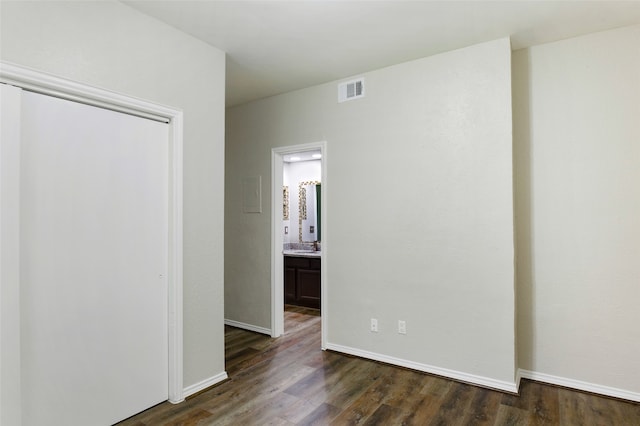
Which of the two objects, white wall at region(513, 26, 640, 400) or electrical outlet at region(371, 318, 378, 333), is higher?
white wall at region(513, 26, 640, 400)

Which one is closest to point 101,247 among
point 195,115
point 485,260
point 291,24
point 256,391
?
point 195,115

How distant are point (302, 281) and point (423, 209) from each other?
2.75 meters

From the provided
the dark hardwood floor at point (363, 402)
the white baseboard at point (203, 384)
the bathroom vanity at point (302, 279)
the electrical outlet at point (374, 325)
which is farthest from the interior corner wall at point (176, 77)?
the bathroom vanity at point (302, 279)

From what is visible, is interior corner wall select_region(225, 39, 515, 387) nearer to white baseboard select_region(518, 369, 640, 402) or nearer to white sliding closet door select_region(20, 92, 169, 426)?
white baseboard select_region(518, 369, 640, 402)

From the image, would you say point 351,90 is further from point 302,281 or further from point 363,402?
point 302,281

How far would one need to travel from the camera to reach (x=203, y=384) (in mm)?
2828

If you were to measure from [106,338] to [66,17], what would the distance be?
6.41ft

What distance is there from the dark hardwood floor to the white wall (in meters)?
0.36

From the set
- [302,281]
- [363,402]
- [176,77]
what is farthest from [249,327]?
[176,77]

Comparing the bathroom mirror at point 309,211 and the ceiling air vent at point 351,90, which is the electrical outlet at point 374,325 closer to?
the ceiling air vent at point 351,90

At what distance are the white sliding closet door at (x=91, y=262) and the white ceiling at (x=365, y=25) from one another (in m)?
0.87

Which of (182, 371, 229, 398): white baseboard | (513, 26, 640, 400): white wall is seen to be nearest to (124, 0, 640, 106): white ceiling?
(513, 26, 640, 400): white wall

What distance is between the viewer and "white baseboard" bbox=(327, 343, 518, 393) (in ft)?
9.21

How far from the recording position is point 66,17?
208 cm
